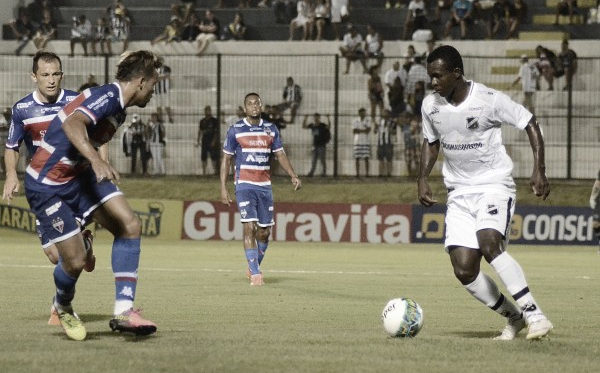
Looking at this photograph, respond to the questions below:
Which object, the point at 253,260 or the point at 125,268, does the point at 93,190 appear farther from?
the point at 253,260

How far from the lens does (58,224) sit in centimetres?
975

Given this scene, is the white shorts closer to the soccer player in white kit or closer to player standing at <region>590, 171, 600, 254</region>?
the soccer player in white kit

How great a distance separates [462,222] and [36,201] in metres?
3.46

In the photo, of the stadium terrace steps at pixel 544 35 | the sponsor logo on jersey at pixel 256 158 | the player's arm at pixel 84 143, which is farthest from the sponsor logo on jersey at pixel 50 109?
the stadium terrace steps at pixel 544 35

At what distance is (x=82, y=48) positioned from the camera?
36531 mm

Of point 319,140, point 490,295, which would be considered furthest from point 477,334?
point 319,140

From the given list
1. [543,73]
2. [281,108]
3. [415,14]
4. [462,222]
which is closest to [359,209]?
[281,108]

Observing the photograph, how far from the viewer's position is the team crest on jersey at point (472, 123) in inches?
403

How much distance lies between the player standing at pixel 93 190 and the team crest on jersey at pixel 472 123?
2576 millimetres

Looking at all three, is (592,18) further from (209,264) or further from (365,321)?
(365,321)

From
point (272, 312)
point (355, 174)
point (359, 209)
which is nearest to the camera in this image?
point (272, 312)

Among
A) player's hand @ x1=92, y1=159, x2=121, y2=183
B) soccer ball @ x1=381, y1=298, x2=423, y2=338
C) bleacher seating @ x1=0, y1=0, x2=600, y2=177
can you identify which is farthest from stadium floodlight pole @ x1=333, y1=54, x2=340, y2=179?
player's hand @ x1=92, y1=159, x2=121, y2=183

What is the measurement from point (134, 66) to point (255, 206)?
786cm

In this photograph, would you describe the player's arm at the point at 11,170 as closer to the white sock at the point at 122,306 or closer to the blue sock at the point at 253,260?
the white sock at the point at 122,306
